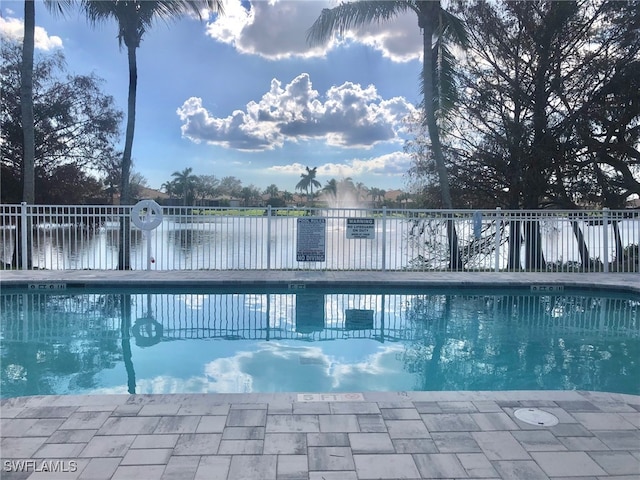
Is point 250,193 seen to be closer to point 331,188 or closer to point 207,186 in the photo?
point 207,186

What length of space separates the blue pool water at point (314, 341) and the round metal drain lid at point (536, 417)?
101 cm

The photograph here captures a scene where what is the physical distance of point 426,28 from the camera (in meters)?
10.8

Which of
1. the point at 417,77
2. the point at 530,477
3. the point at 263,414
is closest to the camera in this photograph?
the point at 530,477

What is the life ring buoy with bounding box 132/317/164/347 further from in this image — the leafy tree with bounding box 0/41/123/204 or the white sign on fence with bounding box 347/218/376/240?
the leafy tree with bounding box 0/41/123/204

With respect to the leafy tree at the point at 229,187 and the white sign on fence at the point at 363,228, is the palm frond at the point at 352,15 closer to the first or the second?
the white sign on fence at the point at 363,228

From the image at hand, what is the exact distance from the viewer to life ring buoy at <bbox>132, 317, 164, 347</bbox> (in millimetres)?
5409

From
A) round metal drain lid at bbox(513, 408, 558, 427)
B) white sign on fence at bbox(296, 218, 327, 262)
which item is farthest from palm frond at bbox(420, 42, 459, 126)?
round metal drain lid at bbox(513, 408, 558, 427)

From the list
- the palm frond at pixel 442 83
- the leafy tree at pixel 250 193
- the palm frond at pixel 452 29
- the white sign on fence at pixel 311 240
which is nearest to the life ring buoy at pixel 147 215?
the white sign on fence at pixel 311 240

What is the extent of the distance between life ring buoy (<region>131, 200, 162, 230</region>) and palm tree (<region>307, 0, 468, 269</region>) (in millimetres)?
5520

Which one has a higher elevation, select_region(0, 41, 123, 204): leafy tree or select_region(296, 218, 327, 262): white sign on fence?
select_region(0, 41, 123, 204): leafy tree

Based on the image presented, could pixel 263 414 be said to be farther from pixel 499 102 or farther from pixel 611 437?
pixel 499 102

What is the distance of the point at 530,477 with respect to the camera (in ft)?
7.60

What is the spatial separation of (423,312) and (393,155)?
8.94 meters

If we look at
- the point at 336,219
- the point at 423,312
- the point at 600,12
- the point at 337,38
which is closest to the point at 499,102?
the point at 600,12
